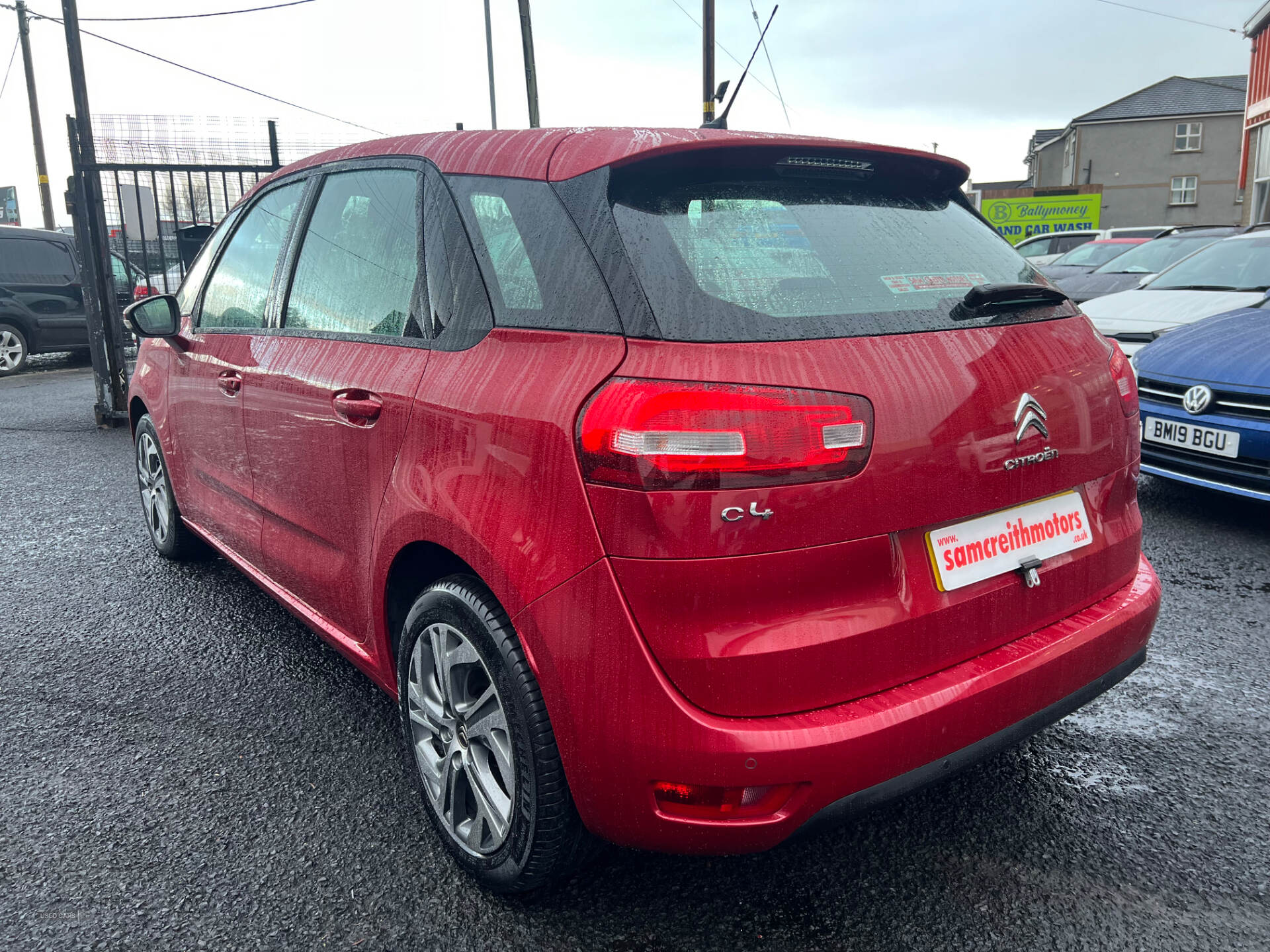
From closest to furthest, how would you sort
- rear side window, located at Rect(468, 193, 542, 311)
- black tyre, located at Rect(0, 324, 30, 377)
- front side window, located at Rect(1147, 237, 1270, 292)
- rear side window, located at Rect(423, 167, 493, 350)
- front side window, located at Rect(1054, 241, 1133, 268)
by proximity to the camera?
1. rear side window, located at Rect(468, 193, 542, 311)
2. rear side window, located at Rect(423, 167, 493, 350)
3. front side window, located at Rect(1147, 237, 1270, 292)
4. black tyre, located at Rect(0, 324, 30, 377)
5. front side window, located at Rect(1054, 241, 1133, 268)

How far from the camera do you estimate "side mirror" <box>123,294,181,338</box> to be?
11.6 feet

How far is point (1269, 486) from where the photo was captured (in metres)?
4.38

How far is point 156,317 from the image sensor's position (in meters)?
3.53

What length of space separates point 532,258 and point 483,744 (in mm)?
1031

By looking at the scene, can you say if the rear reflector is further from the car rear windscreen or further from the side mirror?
the side mirror

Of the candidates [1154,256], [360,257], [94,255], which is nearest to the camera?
[360,257]

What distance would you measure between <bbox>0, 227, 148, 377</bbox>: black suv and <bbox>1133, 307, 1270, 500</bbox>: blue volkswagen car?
12.7 metres

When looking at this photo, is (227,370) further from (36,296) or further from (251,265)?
(36,296)

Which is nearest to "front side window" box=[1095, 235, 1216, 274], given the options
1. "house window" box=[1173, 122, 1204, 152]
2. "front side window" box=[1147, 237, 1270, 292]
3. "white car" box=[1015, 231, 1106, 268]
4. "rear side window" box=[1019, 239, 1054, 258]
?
"front side window" box=[1147, 237, 1270, 292]

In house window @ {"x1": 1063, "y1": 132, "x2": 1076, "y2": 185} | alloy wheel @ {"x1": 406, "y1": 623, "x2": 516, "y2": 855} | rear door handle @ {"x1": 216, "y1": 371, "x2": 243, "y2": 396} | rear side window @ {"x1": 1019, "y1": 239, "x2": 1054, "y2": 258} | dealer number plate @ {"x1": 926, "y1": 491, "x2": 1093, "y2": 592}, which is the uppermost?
house window @ {"x1": 1063, "y1": 132, "x2": 1076, "y2": 185}

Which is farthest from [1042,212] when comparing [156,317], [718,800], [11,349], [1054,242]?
[718,800]

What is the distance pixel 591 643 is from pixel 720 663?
230 millimetres

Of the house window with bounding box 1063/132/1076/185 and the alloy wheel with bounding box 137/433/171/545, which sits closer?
the alloy wheel with bounding box 137/433/171/545

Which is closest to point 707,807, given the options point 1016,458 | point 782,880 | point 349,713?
point 782,880
